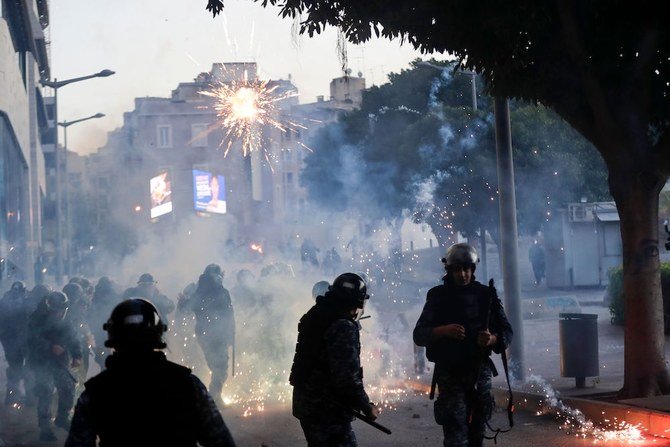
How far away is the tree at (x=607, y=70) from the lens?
9609mm

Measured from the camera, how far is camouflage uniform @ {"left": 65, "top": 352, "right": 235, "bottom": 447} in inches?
140

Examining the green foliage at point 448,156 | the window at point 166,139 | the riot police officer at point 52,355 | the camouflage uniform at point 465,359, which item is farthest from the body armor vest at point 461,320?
the window at point 166,139

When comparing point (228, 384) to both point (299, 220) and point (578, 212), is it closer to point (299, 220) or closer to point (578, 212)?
point (578, 212)

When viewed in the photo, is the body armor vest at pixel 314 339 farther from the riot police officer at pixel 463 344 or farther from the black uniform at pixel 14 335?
the black uniform at pixel 14 335

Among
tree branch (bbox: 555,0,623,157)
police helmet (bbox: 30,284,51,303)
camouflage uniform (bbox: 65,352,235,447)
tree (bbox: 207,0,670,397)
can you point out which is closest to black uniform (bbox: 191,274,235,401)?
police helmet (bbox: 30,284,51,303)

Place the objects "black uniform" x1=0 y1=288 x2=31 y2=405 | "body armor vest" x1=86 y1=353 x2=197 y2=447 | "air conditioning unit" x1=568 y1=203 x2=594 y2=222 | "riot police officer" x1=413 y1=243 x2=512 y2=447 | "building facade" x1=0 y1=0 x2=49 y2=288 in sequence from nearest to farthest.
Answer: "body armor vest" x1=86 y1=353 x2=197 y2=447 → "riot police officer" x1=413 y1=243 x2=512 y2=447 → "black uniform" x1=0 y1=288 x2=31 y2=405 → "building facade" x1=0 y1=0 x2=49 y2=288 → "air conditioning unit" x1=568 y1=203 x2=594 y2=222

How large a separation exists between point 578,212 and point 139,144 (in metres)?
46.6

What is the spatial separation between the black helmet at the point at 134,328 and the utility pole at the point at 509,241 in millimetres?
8747

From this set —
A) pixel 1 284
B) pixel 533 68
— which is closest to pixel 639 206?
pixel 533 68

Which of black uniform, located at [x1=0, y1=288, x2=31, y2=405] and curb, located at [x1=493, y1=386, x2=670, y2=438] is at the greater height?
black uniform, located at [x1=0, y1=288, x2=31, y2=405]

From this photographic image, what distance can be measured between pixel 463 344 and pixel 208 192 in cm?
5960

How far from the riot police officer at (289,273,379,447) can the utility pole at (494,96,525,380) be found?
6959 mm

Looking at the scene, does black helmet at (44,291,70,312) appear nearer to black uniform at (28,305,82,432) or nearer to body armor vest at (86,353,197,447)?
black uniform at (28,305,82,432)

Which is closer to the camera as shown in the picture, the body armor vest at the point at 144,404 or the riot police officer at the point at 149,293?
the body armor vest at the point at 144,404
